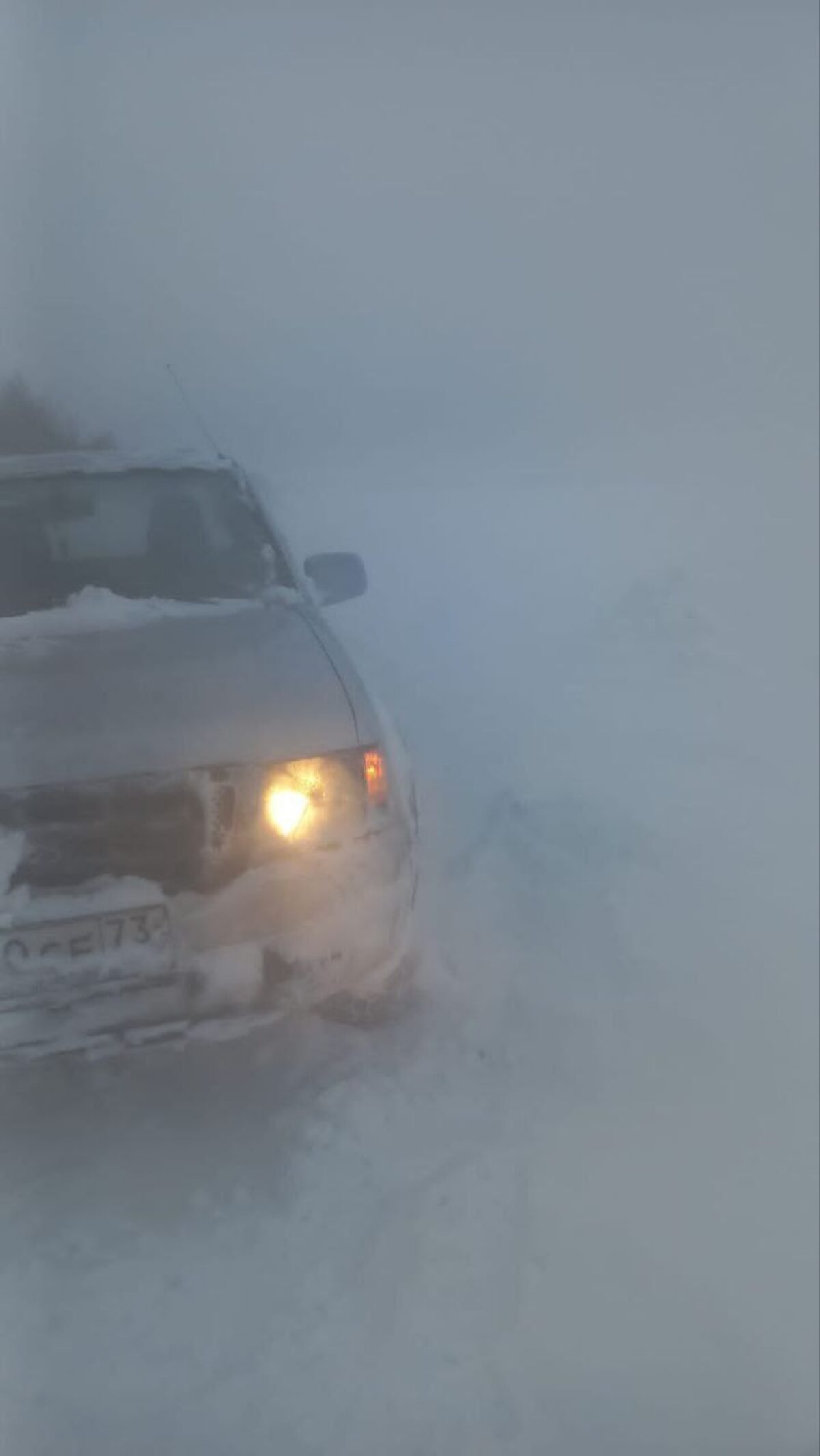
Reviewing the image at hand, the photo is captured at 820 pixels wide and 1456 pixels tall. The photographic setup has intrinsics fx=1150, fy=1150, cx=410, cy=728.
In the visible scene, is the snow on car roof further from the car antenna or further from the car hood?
the car hood

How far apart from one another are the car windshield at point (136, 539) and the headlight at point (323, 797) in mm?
585

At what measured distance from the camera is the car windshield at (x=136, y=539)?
2.45 meters

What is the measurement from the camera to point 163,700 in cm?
209

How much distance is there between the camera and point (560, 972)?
239cm

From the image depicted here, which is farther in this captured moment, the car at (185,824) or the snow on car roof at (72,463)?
the snow on car roof at (72,463)

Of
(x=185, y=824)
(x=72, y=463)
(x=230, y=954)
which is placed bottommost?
(x=230, y=954)

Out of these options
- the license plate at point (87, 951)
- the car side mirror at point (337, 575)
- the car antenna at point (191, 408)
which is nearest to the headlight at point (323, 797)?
the license plate at point (87, 951)

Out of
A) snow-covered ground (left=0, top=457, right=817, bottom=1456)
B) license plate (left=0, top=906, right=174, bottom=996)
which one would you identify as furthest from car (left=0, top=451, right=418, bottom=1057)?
snow-covered ground (left=0, top=457, right=817, bottom=1456)

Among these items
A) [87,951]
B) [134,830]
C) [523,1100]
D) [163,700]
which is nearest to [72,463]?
[163,700]

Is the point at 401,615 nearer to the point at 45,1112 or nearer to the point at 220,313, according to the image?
the point at 220,313

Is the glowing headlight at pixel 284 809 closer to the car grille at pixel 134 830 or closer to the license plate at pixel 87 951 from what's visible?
the car grille at pixel 134 830

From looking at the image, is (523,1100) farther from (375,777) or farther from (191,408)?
(191,408)

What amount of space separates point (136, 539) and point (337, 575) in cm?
47

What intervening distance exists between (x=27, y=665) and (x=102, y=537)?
47 cm
